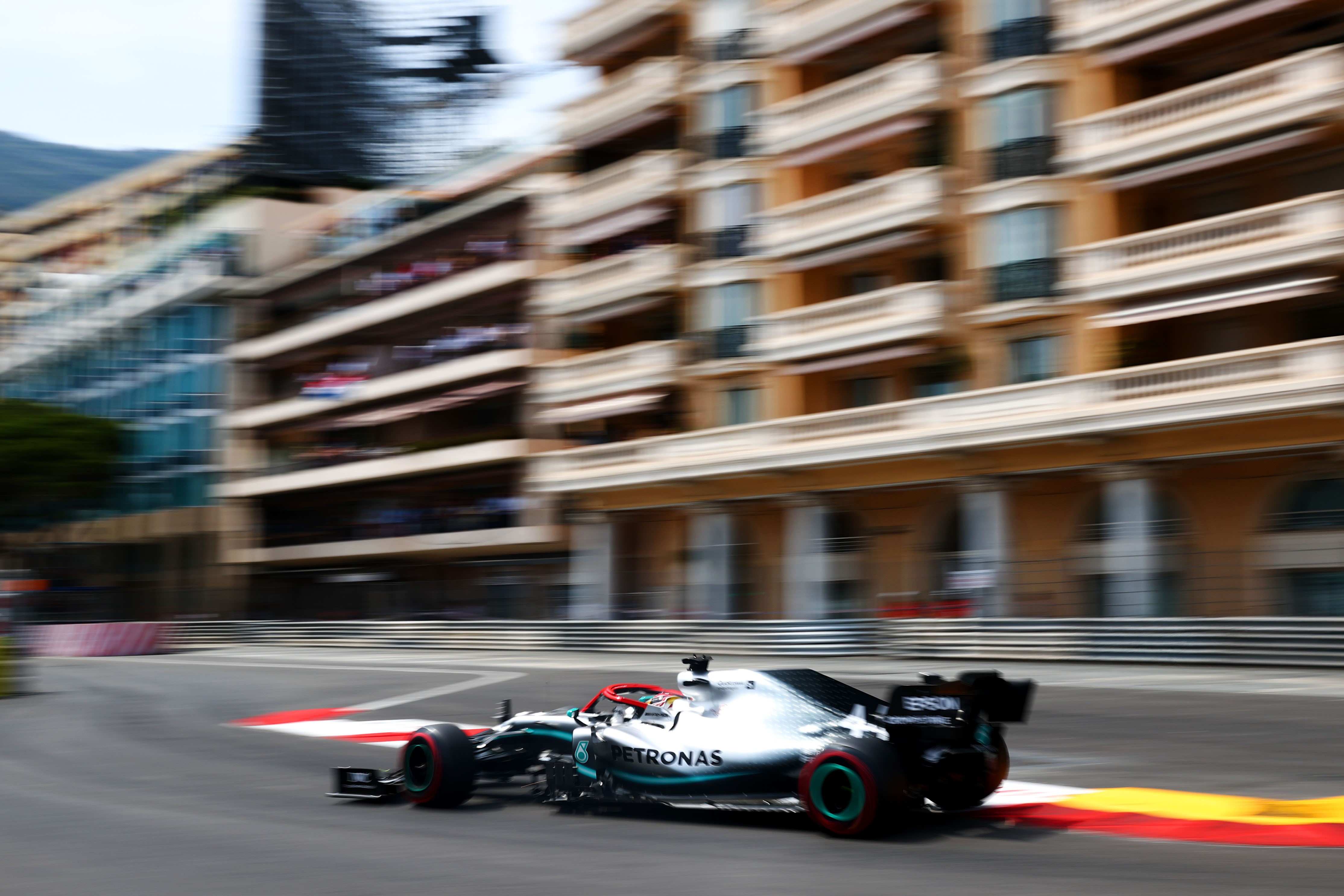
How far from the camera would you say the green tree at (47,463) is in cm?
5225

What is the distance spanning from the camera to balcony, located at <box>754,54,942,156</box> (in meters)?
29.6

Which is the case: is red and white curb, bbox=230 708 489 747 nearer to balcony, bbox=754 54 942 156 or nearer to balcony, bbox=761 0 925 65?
balcony, bbox=754 54 942 156

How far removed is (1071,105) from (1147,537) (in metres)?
8.73

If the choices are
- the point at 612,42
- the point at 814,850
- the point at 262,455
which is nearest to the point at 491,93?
the point at 612,42

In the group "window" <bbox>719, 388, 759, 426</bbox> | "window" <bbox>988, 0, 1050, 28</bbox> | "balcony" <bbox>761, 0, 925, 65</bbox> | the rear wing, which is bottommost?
the rear wing

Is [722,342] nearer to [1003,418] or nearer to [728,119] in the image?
[728,119]

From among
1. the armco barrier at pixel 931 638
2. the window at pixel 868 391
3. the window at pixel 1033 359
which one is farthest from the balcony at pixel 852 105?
the armco barrier at pixel 931 638

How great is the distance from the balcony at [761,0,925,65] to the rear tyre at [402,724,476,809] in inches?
957

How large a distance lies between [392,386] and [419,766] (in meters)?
Answer: 38.2

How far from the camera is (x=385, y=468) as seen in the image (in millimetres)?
46094

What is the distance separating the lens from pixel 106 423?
57031mm

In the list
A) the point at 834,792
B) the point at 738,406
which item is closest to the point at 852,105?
the point at 738,406

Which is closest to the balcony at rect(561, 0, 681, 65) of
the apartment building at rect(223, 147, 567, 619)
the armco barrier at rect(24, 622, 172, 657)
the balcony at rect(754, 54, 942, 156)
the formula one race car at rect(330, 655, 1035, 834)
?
the apartment building at rect(223, 147, 567, 619)

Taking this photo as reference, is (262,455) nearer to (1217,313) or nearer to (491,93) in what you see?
(491,93)
